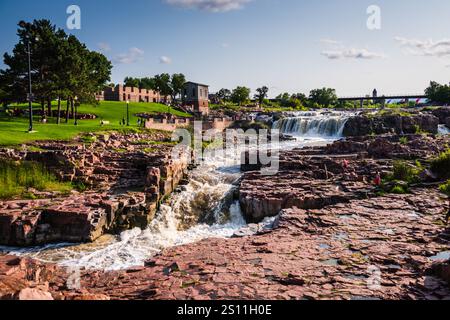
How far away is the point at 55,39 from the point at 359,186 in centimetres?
2906

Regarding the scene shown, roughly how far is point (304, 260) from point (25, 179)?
1502 centimetres

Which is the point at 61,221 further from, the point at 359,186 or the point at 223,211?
the point at 359,186

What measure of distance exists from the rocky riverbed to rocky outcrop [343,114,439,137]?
27.5 meters

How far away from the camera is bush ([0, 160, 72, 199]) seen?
1736 centimetres

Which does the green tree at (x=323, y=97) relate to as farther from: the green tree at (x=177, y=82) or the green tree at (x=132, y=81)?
the green tree at (x=132, y=81)

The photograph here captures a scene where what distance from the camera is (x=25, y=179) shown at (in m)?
18.2

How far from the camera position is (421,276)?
8766 millimetres

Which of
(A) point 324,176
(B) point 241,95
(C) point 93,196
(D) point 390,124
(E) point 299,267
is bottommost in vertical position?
(E) point 299,267

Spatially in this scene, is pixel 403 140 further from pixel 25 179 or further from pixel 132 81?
pixel 132 81

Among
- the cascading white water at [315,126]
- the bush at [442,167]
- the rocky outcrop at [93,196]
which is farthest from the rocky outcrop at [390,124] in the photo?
the rocky outcrop at [93,196]

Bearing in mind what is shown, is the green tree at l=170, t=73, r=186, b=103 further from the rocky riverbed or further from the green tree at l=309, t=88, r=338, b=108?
the rocky riverbed

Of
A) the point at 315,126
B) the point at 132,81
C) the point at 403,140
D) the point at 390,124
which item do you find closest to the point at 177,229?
the point at 403,140

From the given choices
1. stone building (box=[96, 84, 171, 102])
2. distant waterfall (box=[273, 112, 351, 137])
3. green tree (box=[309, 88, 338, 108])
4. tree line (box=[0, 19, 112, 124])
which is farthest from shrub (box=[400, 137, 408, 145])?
green tree (box=[309, 88, 338, 108])
